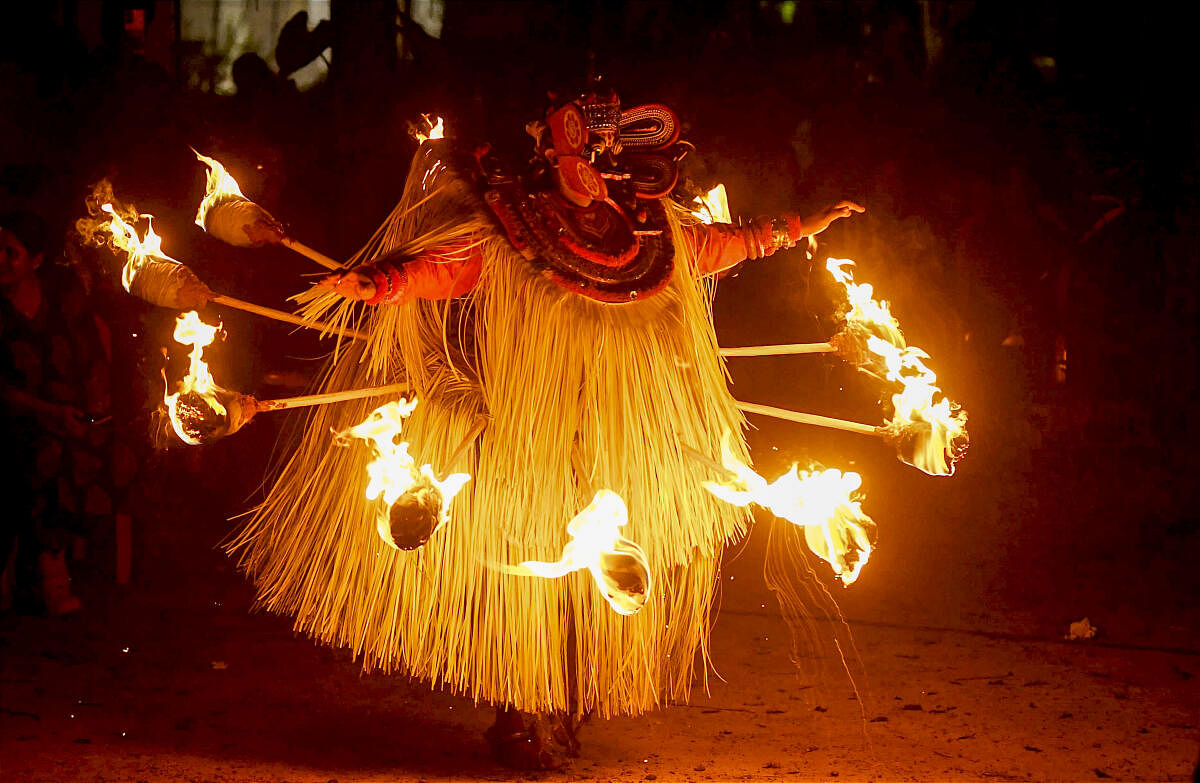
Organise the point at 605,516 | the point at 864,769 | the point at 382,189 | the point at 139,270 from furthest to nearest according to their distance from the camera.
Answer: the point at 382,189
the point at 864,769
the point at 139,270
the point at 605,516

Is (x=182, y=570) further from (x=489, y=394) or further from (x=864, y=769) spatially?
(x=864, y=769)

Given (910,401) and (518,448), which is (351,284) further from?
(910,401)

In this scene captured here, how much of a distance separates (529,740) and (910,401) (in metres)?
1.30

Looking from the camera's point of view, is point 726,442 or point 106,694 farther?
point 106,694

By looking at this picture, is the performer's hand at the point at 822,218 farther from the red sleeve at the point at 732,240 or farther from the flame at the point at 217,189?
the flame at the point at 217,189

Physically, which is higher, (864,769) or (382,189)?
(382,189)

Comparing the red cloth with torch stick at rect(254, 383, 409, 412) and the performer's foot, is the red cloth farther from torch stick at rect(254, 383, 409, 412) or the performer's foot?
the performer's foot

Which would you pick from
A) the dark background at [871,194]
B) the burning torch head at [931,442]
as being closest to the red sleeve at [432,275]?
the burning torch head at [931,442]

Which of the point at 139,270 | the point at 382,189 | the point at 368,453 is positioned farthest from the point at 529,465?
the point at 382,189

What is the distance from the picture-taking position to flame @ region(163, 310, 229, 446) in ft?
7.73

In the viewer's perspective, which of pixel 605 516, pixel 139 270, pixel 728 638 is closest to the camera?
pixel 605 516

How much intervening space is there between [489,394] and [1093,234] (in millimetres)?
4091

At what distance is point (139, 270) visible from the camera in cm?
258

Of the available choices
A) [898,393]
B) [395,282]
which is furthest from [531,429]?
[898,393]
